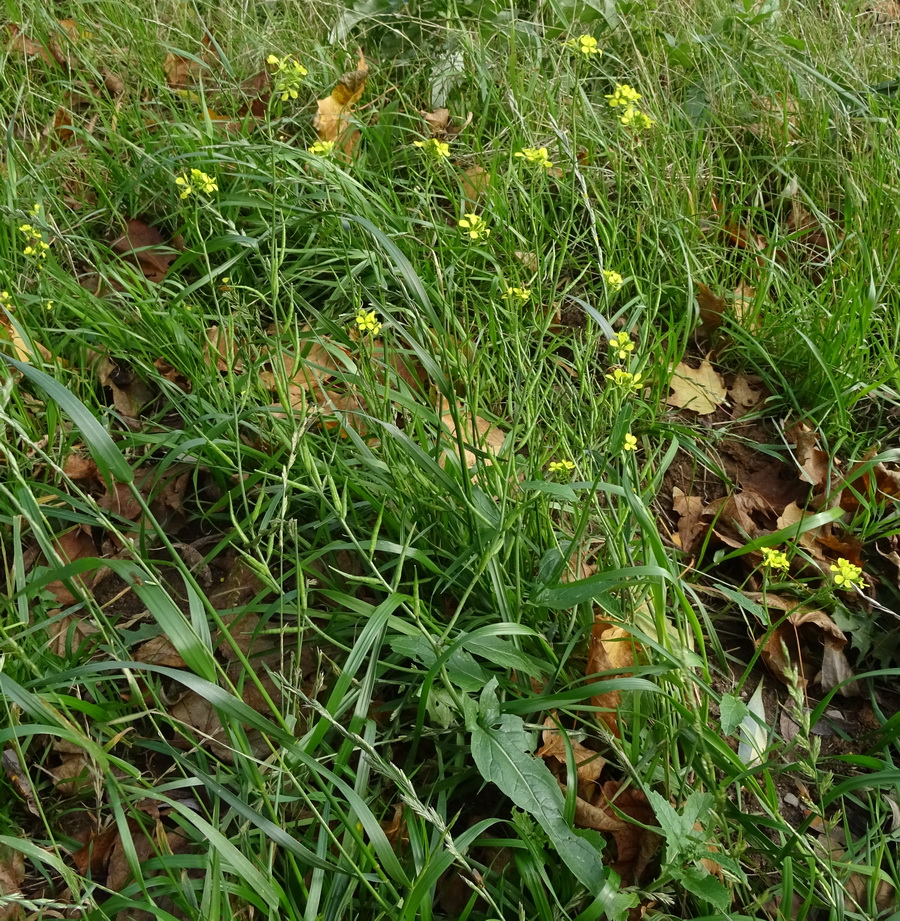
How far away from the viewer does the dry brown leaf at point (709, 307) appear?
2.31m

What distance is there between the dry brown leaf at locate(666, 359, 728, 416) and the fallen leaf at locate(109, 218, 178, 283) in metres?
1.45

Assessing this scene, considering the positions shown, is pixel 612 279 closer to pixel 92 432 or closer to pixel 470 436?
pixel 470 436

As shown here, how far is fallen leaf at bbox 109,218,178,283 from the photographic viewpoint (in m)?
2.33

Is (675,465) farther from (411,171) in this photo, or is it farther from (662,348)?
(411,171)

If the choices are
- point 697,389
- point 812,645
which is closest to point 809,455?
point 697,389

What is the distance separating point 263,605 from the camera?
1649 mm

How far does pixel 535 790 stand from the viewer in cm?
129

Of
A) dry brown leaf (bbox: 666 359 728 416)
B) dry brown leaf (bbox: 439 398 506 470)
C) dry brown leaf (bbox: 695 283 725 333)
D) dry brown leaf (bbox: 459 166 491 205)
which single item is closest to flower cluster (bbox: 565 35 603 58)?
dry brown leaf (bbox: 459 166 491 205)

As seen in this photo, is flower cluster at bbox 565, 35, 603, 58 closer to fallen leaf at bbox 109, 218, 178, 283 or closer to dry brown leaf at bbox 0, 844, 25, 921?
fallen leaf at bbox 109, 218, 178, 283

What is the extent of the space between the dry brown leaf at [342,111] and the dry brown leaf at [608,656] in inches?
65.8

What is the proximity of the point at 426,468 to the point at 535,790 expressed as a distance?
2.02ft

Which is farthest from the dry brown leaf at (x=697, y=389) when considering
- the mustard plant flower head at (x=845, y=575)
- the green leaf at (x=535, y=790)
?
the green leaf at (x=535, y=790)

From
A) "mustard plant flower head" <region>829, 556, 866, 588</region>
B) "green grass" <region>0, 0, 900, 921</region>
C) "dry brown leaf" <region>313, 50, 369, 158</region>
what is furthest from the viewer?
"dry brown leaf" <region>313, 50, 369, 158</region>

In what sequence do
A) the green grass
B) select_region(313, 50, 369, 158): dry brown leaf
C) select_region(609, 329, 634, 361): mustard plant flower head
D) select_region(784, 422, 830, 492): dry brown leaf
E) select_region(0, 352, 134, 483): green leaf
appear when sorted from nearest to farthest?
select_region(0, 352, 134, 483): green leaf, the green grass, select_region(609, 329, 634, 361): mustard plant flower head, select_region(784, 422, 830, 492): dry brown leaf, select_region(313, 50, 369, 158): dry brown leaf
